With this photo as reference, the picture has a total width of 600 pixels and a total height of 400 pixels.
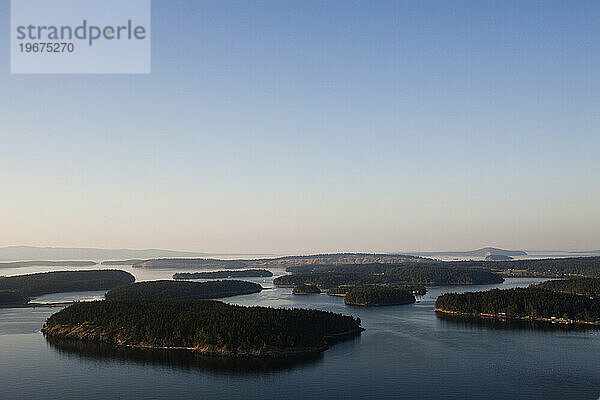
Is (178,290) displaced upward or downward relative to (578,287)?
upward

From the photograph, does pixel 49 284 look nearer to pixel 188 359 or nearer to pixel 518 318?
pixel 188 359

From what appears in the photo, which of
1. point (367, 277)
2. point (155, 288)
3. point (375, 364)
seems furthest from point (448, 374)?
point (367, 277)

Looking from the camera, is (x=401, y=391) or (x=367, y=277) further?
(x=367, y=277)

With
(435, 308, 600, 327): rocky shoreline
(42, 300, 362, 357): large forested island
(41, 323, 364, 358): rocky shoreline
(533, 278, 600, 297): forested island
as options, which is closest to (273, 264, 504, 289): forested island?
(533, 278, 600, 297): forested island

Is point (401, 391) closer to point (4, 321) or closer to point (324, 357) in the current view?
point (324, 357)

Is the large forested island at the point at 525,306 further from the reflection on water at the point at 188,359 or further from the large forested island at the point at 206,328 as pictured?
the reflection on water at the point at 188,359

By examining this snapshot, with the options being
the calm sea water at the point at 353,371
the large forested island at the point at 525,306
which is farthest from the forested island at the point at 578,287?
the calm sea water at the point at 353,371

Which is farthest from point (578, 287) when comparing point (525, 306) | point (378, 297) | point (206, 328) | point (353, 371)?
point (206, 328)
